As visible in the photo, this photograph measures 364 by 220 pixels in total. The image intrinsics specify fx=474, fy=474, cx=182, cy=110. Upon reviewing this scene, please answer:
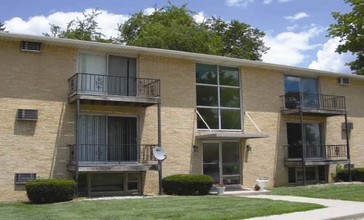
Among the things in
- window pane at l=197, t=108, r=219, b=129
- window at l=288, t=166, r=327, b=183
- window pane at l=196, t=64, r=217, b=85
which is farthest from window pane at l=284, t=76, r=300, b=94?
window pane at l=197, t=108, r=219, b=129

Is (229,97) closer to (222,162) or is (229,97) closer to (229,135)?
(229,135)

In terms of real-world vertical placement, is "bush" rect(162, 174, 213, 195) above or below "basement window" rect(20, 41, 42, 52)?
below

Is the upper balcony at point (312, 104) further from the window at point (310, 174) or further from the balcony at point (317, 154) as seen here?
the window at point (310, 174)

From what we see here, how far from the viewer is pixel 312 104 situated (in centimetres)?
2511

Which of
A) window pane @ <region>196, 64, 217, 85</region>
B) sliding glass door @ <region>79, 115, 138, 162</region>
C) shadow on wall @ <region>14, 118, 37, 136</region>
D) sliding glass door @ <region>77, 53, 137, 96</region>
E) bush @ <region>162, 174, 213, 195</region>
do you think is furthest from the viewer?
window pane @ <region>196, 64, 217, 85</region>

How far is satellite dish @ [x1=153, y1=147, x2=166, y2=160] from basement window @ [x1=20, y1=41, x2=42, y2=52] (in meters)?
5.99

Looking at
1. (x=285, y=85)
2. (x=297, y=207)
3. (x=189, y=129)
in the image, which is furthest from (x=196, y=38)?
(x=297, y=207)

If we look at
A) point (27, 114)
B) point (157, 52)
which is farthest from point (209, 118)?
point (27, 114)

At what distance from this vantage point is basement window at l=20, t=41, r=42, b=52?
1803cm

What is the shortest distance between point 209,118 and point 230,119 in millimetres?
1191

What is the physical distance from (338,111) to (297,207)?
12.8 m

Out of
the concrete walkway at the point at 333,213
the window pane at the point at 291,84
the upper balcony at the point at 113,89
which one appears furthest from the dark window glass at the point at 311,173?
the concrete walkway at the point at 333,213

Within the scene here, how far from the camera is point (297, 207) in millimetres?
13391

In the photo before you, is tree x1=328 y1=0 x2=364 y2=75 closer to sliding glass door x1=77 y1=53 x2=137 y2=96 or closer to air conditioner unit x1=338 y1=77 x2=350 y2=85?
air conditioner unit x1=338 y1=77 x2=350 y2=85
